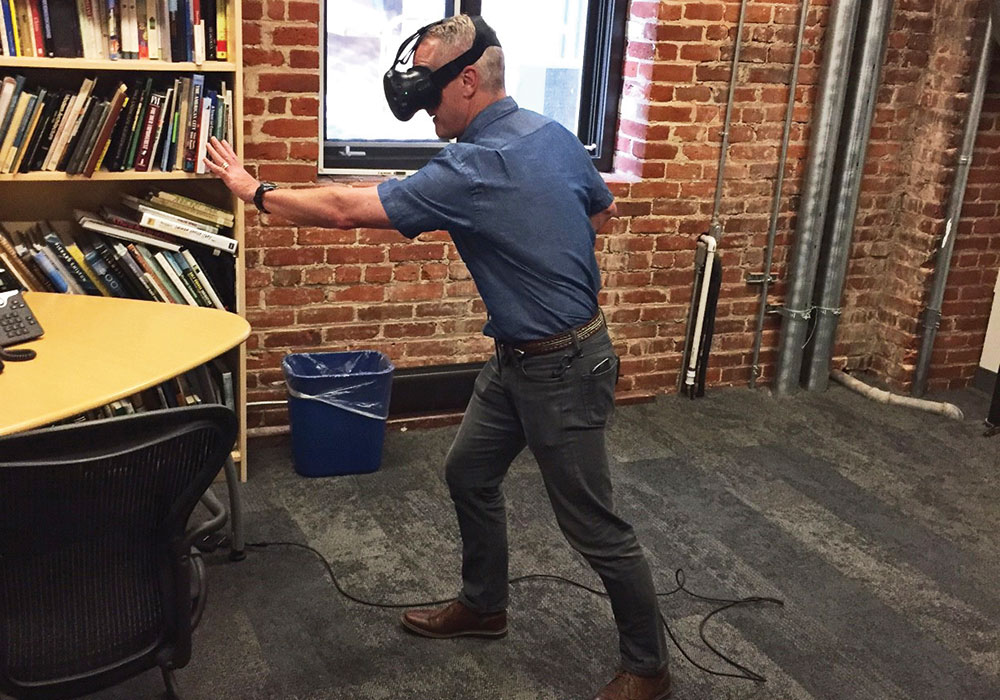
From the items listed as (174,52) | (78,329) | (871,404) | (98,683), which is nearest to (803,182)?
(871,404)

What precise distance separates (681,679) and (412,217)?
4.16 ft

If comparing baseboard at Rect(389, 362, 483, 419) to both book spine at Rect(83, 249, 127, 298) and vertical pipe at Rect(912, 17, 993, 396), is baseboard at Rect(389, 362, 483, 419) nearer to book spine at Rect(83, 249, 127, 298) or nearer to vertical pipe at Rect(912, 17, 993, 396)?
book spine at Rect(83, 249, 127, 298)

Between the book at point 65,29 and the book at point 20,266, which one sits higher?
the book at point 65,29

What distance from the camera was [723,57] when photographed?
3.98 m

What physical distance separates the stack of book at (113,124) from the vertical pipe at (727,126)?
1.90 meters

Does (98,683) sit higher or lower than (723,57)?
lower

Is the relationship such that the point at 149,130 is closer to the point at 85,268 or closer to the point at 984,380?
the point at 85,268

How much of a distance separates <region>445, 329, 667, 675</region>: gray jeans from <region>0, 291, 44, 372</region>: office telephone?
104 centimetres

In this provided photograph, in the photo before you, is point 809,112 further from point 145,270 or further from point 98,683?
point 98,683

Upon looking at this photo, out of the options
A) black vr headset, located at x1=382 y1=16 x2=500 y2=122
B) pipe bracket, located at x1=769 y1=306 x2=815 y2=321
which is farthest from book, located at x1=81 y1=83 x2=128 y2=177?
pipe bracket, located at x1=769 y1=306 x2=815 y2=321

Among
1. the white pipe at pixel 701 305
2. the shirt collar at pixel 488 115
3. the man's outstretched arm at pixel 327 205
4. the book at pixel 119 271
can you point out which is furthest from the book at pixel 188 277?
the white pipe at pixel 701 305

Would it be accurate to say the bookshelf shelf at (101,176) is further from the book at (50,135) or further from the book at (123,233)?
the book at (123,233)

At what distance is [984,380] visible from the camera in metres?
4.61

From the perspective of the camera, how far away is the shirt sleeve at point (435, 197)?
6.94 feet
